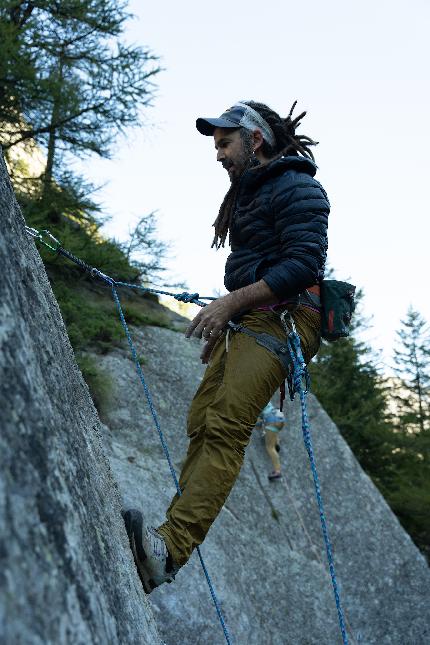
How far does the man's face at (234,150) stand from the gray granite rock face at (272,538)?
383 centimetres

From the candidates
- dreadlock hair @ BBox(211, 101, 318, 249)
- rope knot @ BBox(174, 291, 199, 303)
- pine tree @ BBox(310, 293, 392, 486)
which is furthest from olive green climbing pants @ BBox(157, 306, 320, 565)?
pine tree @ BBox(310, 293, 392, 486)

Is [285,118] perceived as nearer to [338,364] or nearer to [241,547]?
[241,547]

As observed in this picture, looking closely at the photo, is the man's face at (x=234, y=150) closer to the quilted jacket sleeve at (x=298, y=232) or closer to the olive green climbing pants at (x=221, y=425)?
the quilted jacket sleeve at (x=298, y=232)

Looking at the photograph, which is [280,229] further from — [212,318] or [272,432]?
[272,432]

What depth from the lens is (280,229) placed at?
10.6ft

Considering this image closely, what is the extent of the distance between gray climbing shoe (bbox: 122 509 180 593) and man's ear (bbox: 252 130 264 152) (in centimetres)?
230

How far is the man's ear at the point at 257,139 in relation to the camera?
142 inches

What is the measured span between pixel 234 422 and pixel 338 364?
52.9 ft

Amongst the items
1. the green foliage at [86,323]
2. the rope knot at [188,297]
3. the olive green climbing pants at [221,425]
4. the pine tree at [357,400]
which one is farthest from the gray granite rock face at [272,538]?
the pine tree at [357,400]

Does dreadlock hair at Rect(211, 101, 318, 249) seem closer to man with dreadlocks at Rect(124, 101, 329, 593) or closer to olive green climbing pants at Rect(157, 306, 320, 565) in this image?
man with dreadlocks at Rect(124, 101, 329, 593)

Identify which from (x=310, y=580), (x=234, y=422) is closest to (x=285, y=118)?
(x=234, y=422)

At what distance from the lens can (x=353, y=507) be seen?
9.52m

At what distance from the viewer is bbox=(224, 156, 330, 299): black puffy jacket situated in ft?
10.1

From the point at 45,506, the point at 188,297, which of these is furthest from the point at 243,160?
the point at 45,506
